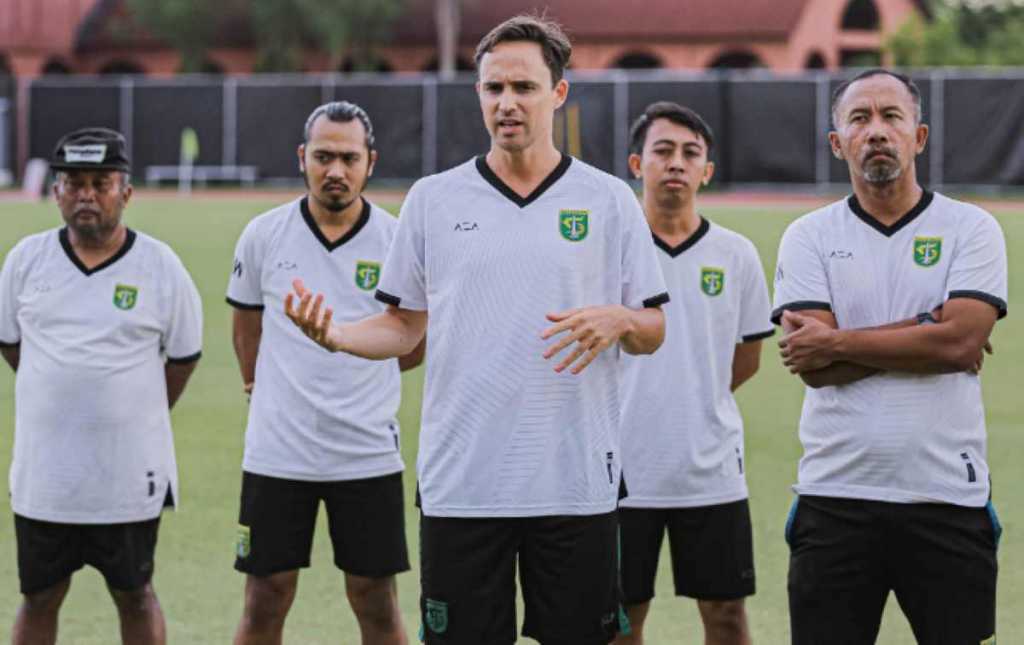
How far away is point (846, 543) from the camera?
5203 millimetres

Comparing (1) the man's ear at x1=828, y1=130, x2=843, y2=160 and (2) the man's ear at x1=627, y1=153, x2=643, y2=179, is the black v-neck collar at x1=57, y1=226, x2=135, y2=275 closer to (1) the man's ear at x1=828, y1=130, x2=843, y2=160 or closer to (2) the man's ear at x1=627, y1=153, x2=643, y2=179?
(2) the man's ear at x1=627, y1=153, x2=643, y2=179

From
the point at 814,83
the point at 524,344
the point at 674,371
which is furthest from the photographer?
the point at 814,83

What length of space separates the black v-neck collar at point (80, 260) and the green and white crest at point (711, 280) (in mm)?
2095

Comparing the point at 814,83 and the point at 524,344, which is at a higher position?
the point at 814,83

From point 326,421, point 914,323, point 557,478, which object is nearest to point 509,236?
point 557,478

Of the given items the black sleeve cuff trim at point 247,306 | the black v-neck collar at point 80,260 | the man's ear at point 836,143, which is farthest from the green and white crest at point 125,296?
the man's ear at point 836,143

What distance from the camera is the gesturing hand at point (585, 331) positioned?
479 centimetres

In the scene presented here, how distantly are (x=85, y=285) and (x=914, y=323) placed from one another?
2.97 meters

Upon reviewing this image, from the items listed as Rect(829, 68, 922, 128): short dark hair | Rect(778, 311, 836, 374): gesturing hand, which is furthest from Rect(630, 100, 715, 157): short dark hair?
Rect(778, 311, 836, 374): gesturing hand

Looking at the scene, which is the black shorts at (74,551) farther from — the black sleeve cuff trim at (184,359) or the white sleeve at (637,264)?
the white sleeve at (637,264)

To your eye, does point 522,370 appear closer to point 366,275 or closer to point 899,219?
point 899,219

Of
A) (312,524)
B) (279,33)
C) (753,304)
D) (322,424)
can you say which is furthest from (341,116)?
(279,33)

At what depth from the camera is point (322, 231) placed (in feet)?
21.9

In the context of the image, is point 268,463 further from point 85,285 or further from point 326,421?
point 85,285
